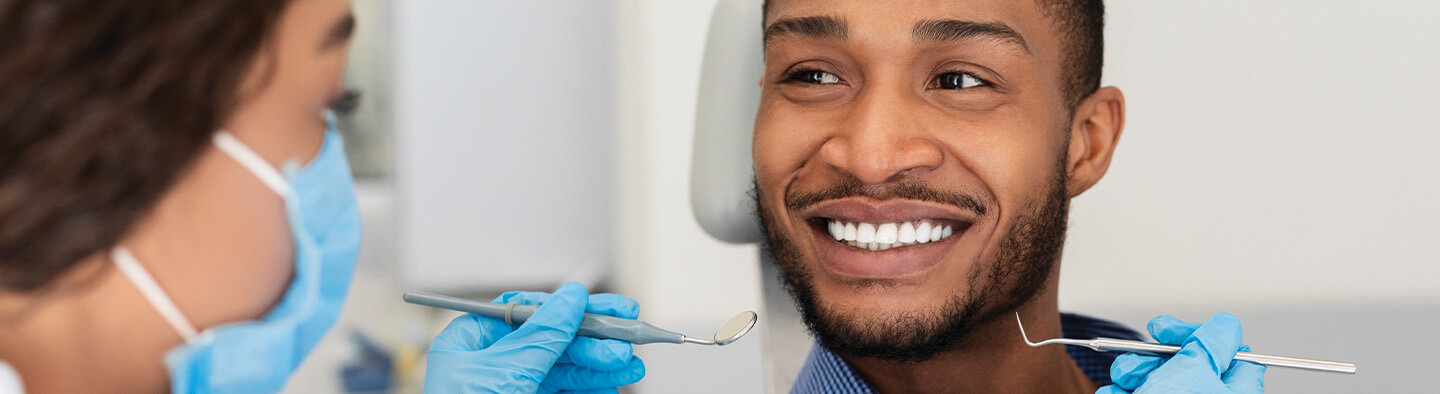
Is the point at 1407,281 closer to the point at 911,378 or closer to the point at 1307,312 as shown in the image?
the point at 1307,312

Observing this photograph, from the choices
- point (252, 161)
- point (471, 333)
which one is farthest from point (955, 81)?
point (252, 161)

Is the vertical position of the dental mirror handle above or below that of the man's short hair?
below

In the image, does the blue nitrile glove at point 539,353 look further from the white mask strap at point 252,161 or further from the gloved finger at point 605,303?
the white mask strap at point 252,161

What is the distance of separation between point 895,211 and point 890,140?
90 mm

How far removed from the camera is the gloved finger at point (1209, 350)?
0.93 m

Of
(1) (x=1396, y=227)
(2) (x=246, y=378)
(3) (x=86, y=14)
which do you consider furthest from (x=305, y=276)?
(1) (x=1396, y=227)

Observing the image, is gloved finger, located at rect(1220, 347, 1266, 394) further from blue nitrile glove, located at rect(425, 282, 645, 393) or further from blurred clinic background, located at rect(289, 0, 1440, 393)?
blue nitrile glove, located at rect(425, 282, 645, 393)

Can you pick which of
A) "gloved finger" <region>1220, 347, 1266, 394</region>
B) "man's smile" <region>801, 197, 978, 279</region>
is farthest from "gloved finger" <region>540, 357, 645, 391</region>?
"gloved finger" <region>1220, 347, 1266, 394</region>

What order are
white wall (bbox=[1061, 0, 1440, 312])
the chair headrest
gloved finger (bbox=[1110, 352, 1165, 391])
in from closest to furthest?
gloved finger (bbox=[1110, 352, 1165, 391]), white wall (bbox=[1061, 0, 1440, 312]), the chair headrest

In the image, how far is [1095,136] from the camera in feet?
3.72

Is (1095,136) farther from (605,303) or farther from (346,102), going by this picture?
(346,102)

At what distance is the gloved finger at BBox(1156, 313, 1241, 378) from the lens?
0.93m

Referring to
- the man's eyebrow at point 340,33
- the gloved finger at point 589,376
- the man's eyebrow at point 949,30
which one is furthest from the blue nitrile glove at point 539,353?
the man's eyebrow at point 949,30

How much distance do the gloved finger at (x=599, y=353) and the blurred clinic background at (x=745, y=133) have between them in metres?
0.24
